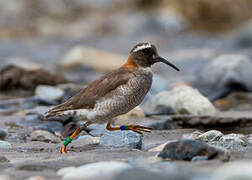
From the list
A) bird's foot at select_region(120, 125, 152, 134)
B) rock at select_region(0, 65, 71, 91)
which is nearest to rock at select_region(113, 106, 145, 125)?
bird's foot at select_region(120, 125, 152, 134)

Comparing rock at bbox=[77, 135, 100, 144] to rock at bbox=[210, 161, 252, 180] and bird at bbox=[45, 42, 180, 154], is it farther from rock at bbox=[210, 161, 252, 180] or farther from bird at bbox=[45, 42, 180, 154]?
rock at bbox=[210, 161, 252, 180]

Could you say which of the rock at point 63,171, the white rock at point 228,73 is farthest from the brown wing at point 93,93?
the white rock at point 228,73

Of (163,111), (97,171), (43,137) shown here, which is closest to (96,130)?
(43,137)

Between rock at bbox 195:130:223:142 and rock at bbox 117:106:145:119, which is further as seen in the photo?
rock at bbox 117:106:145:119

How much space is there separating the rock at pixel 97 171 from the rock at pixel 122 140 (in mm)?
2068

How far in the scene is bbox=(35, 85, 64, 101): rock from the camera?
38.0 ft

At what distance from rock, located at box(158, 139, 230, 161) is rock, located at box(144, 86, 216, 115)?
15.3 ft

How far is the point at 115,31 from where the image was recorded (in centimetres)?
2531

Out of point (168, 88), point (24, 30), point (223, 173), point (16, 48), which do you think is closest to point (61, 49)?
point (16, 48)

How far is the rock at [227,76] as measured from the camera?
1250 centimetres

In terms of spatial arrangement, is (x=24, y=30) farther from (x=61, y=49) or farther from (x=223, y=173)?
(x=223, y=173)

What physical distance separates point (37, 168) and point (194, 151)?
164 centimetres

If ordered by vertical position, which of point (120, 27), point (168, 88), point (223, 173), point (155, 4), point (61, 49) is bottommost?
point (223, 173)

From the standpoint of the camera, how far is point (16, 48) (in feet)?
75.0
